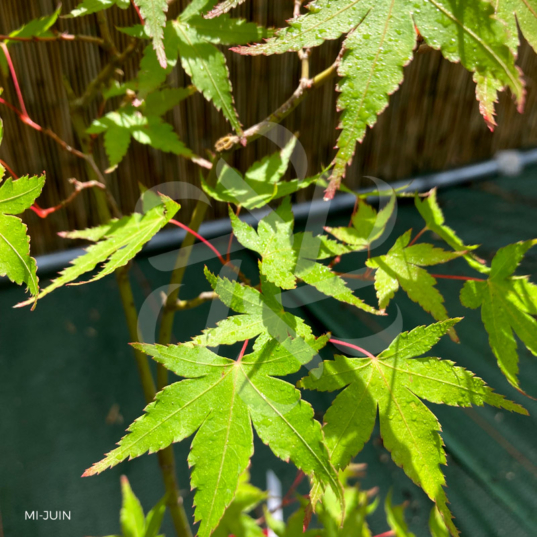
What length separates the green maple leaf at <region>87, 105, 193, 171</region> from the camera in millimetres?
589

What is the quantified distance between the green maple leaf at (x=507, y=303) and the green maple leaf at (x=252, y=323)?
218 millimetres

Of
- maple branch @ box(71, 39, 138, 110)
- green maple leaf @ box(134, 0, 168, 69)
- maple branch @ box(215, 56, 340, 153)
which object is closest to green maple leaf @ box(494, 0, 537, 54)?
maple branch @ box(215, 56, 340, 153)

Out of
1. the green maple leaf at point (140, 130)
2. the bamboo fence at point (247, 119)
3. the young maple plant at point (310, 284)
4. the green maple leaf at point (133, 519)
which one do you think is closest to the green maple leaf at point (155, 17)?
the young maple plant at point (310, 284)

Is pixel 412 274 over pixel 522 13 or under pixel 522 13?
under

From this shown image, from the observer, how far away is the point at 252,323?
376mm

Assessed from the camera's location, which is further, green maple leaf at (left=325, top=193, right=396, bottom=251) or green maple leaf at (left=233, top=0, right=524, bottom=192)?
green maple leaf at (left=325, top=193, right=396, bottom=251)

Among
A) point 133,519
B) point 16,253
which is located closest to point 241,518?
point 133,519

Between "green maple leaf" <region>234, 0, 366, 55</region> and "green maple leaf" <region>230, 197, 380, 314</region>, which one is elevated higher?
"green maple leaf" <region>234, 0, 366, 55</region>

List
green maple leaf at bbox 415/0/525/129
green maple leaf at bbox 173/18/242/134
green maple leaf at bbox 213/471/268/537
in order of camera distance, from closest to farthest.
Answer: green maple leaf at bbox 415/0/525/129 < green maple leaf at bbox 173/18/242/134 < green maple leaf at bbox 213/471/268/537

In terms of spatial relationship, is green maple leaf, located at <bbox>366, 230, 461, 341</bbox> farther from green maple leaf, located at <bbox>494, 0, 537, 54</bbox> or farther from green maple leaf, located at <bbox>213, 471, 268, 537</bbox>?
green maple leaf, located at <bbox>213, 471, 268, 537</bbox>

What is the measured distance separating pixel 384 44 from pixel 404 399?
29cm

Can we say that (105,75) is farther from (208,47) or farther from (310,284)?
(310,284)

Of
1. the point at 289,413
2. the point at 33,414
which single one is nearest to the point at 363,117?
the point at 289,413

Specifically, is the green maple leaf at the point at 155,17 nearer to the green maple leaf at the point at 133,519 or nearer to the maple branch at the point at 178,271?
the maple branch at the point at 178,271
